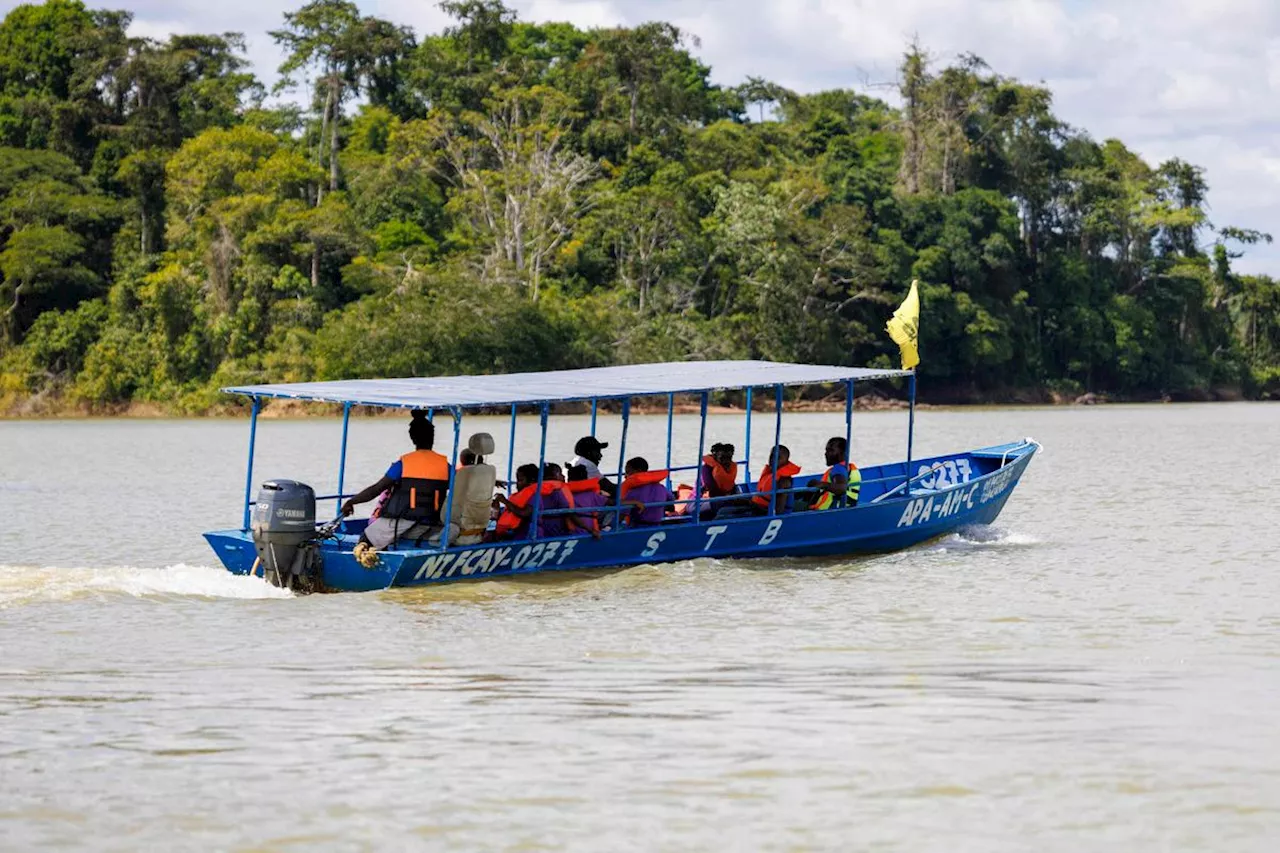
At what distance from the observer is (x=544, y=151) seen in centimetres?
6341

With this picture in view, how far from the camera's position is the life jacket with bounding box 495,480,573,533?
1476 cm

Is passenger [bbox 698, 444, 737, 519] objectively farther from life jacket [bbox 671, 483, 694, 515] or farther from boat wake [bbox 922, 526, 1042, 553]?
boat wake [bbox 922, 526, 1042, 553]

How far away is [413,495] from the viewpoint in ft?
46.3

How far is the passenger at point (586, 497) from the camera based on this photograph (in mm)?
14992

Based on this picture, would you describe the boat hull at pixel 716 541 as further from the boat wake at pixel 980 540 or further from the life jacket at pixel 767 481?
the life jacket at pixel 767 481

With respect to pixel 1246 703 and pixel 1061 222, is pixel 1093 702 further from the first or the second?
pixel 1061 222

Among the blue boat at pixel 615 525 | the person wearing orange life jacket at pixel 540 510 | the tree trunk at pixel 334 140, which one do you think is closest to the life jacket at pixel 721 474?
the blue boat at pixel 615 525

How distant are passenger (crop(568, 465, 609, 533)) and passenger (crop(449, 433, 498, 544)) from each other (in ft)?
2.72

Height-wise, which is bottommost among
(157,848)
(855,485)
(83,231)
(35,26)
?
(157,848)

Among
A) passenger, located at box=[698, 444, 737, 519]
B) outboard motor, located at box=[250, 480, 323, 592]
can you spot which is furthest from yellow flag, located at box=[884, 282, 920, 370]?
outboard motor, located at box=[250, 480, 323, 592]

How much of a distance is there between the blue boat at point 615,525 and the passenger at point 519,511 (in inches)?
7.7

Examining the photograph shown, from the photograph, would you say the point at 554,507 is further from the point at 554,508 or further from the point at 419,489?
the point at 419,489

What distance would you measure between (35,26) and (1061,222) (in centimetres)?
4249

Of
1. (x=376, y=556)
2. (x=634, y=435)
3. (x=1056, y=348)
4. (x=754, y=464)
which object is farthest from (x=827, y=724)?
(x=1056, y=348)
